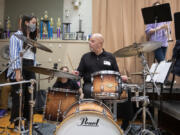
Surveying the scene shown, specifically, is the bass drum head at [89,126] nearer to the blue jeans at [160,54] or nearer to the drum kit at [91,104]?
the drum kit at [91,104]

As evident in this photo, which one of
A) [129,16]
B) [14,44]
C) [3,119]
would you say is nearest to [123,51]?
[14,44]

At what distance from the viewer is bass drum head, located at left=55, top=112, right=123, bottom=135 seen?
5.56 ft

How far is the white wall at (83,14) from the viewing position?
5062 millimetres

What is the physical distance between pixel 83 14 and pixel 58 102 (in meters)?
3.23

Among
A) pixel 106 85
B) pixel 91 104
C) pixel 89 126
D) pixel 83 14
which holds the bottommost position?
pixel 89 126

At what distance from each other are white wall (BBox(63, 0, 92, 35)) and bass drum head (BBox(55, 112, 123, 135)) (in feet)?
11.8

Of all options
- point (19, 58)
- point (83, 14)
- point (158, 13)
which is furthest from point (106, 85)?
point (83, 14)

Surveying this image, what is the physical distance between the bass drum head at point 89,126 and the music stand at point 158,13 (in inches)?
87.5

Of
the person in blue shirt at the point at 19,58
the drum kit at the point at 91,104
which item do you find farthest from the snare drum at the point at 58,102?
the person in blue shirt at the point at 19,58

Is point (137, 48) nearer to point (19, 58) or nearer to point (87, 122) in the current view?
point (87, 122)

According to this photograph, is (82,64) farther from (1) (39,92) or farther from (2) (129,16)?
(2) (129,16)

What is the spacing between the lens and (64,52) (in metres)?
4.56

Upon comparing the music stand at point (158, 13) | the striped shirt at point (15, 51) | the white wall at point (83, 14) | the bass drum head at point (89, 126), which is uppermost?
the white wall at point (83, 14)

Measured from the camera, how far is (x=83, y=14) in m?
5.09
